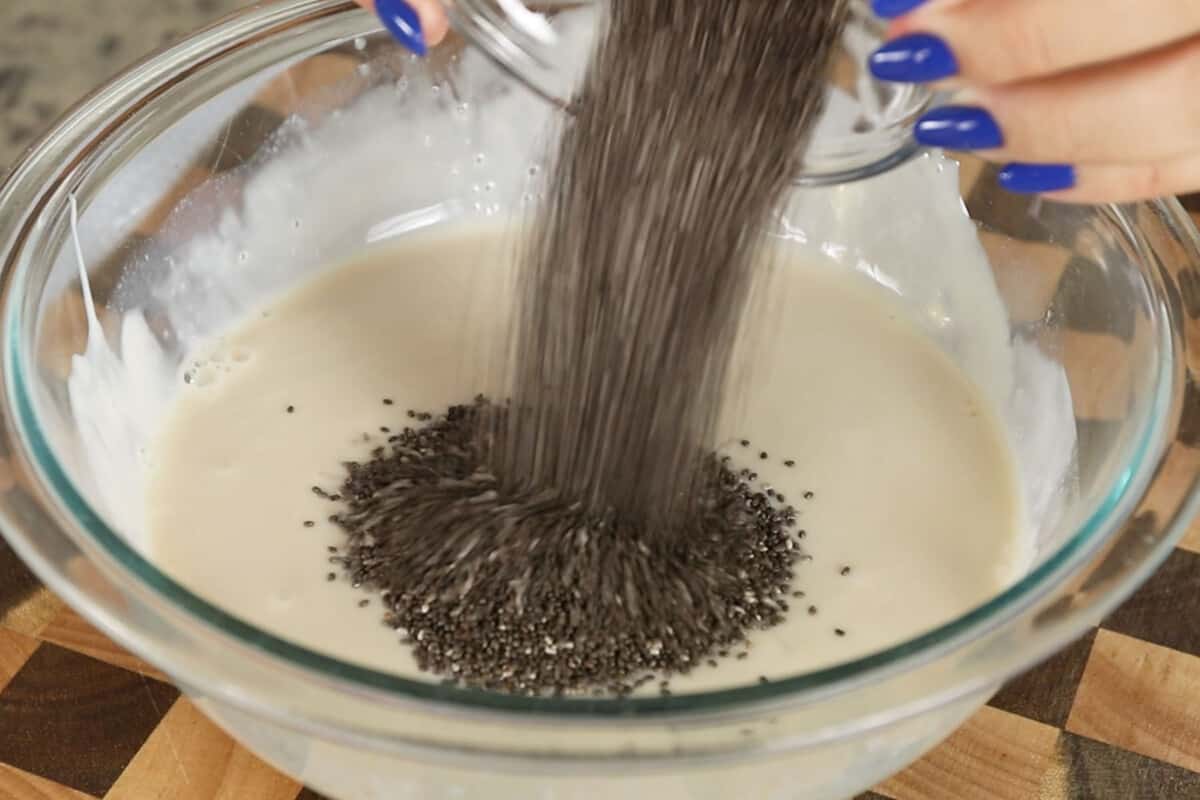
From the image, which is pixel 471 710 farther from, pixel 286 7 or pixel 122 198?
pixel 286 7

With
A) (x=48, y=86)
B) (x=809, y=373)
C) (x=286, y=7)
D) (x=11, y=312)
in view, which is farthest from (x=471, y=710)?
(x=48, y=86)

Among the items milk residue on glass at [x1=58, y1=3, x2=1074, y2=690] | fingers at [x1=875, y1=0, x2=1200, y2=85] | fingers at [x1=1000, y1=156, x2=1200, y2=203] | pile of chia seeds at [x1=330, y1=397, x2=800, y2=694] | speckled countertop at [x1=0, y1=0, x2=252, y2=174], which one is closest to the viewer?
fingers at [x1=875, y1=0, x2=1200, y2=85]

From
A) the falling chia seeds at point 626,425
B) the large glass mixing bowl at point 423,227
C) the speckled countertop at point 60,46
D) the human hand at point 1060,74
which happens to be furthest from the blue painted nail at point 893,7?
the speckled countertop at point 60,46

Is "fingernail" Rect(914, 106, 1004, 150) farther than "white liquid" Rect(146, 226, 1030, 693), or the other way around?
"white liquid" Rect(146, 226, 1030, 693)

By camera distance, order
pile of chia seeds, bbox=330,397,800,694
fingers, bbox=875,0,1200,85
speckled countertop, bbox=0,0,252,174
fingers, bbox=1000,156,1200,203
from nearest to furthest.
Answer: fingers, bbox=875,0,1200,85
fingers, bbox=1000,156,1200,203
pile of chia seeds, bbox=330,397,800,694
speckled countertop, bbox=0,0,252,174

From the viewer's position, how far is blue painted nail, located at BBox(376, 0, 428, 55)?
2.63 ft

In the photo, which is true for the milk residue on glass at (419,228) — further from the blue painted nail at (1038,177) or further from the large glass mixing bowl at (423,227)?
the blue painted nail at (1038,177)

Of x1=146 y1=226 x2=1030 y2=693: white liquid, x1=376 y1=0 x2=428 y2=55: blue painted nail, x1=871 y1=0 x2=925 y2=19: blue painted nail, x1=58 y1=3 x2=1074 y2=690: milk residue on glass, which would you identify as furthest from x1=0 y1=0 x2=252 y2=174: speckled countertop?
x1=871 y1=0 x2=925 y2=19: blue painted nail

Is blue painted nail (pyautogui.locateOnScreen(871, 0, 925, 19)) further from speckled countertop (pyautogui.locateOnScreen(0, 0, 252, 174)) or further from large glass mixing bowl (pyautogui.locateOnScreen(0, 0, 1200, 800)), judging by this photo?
speckled countertop (pyautogui.locateOnScreen(0, 0, 252, 174))

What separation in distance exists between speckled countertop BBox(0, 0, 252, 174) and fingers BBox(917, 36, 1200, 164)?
0.97 meters

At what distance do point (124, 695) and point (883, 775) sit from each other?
47cm

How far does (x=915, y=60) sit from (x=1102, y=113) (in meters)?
0.09

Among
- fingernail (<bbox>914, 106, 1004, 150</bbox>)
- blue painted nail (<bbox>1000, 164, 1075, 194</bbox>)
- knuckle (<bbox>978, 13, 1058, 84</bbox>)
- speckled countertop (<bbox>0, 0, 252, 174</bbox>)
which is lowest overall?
knuckle (<bbox>978, 13, 1058, 84</bbox>)

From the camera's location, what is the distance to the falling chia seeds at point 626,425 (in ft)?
2.49
